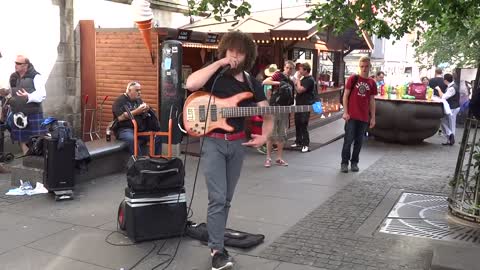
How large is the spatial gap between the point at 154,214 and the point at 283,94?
4.67 meters

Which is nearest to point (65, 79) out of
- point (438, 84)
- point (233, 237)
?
point (233, 237)

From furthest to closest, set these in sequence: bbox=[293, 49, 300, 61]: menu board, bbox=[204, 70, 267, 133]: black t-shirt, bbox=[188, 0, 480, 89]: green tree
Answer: bbox=[293, 49, 300, 61]: menu board < bbox=[188, 0, 480, 89]: green tree < bbox=[204, 70, 267, 133]: black t-shirt

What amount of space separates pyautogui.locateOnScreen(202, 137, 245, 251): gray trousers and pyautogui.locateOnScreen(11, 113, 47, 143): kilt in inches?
163

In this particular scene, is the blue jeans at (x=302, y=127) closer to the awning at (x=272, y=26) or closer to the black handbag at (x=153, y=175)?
the awning at (x=272, y=26)

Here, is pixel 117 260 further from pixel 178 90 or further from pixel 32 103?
pixel 178 90

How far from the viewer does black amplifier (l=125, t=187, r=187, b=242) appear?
176 inches

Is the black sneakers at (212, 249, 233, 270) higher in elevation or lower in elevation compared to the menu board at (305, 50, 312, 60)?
lower

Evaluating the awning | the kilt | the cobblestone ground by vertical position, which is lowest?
the cobblestone ground

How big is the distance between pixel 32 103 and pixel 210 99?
421cm

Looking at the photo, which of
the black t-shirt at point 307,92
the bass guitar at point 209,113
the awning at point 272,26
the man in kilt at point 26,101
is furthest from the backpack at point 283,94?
the bass guitar at point 209,113

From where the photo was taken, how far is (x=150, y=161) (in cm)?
451

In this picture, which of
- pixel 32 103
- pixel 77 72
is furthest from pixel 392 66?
pixel 32 103

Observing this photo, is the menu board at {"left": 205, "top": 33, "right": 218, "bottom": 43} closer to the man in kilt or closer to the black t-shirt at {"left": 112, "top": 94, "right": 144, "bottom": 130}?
the black t-shirt at {"left": 112, "top": 94, "right": 144, "bottom": 130}

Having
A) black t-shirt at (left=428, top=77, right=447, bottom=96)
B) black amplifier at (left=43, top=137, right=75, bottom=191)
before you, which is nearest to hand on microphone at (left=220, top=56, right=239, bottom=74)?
black amplifier at (left=43, top=137, right=75, bottom=191)
